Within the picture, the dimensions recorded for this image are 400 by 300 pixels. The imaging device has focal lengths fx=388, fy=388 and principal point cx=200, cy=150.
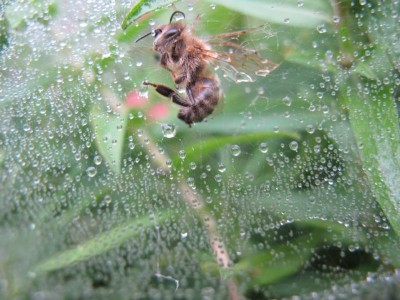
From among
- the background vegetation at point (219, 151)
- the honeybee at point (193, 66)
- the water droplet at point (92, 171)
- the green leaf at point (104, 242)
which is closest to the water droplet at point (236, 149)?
the background vegetation at point (219, 151)

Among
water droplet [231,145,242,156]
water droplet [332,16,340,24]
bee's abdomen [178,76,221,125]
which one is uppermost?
water droplet [332,16,340,24]

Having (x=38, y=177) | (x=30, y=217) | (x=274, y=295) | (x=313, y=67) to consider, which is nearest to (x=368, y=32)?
(x=313, y=67)

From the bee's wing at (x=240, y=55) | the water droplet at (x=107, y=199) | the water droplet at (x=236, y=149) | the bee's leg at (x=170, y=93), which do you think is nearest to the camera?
the bee's wing at (x=240, y=55)

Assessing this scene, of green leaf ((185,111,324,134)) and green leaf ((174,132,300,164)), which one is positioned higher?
green leaf ((185,111,324,134))

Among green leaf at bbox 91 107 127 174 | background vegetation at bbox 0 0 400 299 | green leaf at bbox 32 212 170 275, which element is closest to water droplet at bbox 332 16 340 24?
background vegetation at bbox 0 0 400 299

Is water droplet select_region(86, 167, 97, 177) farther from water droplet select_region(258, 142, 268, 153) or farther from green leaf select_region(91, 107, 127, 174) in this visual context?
water droplet select_region(258, 142, 268, 153)

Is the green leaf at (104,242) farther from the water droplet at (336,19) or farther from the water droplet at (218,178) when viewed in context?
the water droplet at (336,19)

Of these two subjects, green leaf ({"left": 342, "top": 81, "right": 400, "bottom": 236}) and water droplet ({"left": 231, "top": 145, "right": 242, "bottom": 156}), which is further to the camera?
water droplet ({"left": 231, "top": 145, "right": 242, "bottom": 156})
